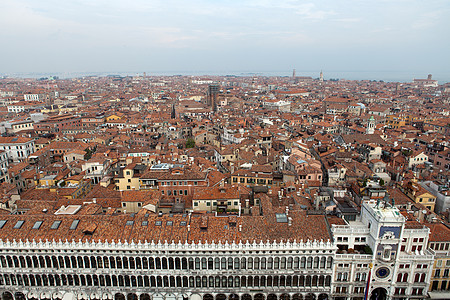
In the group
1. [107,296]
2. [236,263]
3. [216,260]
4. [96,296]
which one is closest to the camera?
[216,260]

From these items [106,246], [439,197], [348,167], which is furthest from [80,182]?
[439,197]

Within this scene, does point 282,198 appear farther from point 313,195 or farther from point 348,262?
point 348,262

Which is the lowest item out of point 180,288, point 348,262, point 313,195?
point 180,288

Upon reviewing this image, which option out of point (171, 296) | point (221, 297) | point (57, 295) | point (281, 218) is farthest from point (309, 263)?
point (57, 295)

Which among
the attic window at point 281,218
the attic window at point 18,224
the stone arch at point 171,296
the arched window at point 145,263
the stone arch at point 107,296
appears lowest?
the stone arch at point 107,296

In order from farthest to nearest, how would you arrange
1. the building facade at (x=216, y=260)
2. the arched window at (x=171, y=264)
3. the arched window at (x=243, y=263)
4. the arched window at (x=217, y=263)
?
the arched window at (x=243, y=263), the arched window at (x=217, y=263), the arched window at (x=171, y=264), the building facade at (x=216, y=260)

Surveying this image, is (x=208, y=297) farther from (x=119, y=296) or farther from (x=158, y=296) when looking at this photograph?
(x=119, y=296)

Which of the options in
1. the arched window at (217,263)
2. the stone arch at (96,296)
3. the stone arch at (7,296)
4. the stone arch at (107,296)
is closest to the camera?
the arched window at (217,263)

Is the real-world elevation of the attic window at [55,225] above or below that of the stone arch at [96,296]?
above

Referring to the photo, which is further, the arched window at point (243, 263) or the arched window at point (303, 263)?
the arched window at point (303, 263)

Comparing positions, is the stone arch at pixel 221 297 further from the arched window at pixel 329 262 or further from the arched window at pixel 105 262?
the arched window at pixel 105 262

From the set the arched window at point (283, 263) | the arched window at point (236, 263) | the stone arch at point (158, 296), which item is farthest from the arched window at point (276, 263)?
the stone arch at point (158, 296)
